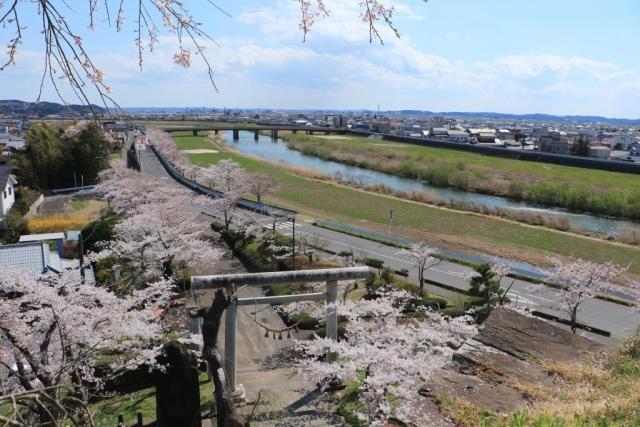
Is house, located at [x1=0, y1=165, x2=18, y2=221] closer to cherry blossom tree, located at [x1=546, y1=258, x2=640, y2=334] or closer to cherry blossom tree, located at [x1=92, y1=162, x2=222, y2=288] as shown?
cherry blossom tree, located at [x1=92, y1=162, x2=222, y2=288]

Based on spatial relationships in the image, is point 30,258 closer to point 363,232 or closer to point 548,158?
point 363,232

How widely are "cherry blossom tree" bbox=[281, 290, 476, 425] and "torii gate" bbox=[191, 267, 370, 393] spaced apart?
323 millimetres

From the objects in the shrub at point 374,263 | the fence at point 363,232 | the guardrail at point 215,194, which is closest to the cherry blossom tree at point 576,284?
the shrub at point 374,263

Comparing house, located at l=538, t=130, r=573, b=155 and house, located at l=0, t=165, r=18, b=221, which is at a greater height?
house, located at l=538, t=130, r=573, b=155

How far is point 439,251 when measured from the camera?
22969 millimetres

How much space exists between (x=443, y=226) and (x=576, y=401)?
26.0 meters

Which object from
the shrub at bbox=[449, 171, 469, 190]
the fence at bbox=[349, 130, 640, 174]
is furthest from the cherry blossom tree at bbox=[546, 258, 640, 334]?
the fence at bbox=[349, 130, 640, 174]

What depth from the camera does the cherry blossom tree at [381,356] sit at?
6613 mm

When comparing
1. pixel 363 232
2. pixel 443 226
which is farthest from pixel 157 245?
pixel 443 226

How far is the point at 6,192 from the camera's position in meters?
24.9

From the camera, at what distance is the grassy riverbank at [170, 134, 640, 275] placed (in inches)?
941

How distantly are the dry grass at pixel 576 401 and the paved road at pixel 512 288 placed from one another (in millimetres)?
9559

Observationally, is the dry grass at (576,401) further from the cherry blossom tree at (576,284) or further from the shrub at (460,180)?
the shrub at (460,180)

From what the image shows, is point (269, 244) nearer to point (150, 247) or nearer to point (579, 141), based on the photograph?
point (150, 247)
